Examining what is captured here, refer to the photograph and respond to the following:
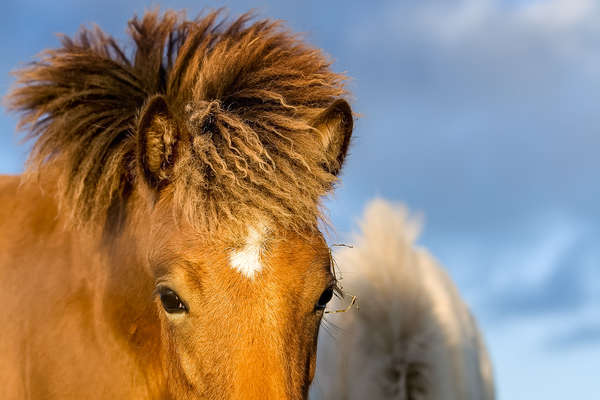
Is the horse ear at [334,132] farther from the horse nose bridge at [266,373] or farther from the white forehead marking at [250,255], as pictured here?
the horse nose bridge at [266,373]

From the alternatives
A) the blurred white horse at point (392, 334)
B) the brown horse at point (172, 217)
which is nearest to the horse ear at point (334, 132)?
the brown horse at point (172, 217)

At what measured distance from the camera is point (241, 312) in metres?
2.60

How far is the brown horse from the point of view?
106 inches

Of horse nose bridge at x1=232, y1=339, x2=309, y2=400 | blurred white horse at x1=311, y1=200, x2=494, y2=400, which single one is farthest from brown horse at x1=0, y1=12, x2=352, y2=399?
blurred white horse at x1=311, y1=200, x2=494, y2=400

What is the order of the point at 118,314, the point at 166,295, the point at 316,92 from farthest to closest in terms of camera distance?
the point at 316,92, the point at 118,314, the point at 166,295

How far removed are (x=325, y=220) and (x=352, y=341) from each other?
2.27 metres

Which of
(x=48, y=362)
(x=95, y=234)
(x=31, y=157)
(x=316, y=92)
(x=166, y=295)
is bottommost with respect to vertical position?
(x=48, y=362)

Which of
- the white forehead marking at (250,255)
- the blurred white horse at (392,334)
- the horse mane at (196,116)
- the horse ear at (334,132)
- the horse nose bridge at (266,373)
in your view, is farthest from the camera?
the blurred white horse at (392,334)

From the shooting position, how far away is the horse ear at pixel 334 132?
3158 millimetres

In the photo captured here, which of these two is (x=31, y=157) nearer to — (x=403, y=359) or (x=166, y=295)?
(x=166, y=295)

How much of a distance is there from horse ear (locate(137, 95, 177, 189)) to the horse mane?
2.2 inches

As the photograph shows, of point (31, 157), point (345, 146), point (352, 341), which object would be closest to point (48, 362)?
point (31, 157)

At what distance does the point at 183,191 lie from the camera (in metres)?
2.89

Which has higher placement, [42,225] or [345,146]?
[345,146]
